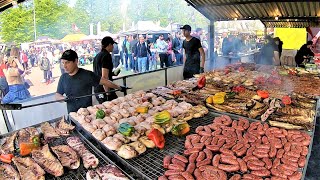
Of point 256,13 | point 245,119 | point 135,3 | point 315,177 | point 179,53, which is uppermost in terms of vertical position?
point 135,3

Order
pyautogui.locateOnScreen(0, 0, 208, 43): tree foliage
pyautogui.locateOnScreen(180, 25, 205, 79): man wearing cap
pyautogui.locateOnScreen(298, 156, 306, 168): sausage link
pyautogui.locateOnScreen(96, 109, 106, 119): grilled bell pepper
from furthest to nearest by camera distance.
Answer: pyautogui.locateOnScreen(0, 0, 208, 43): tree foliage
pyautogui.locateOnScreen(180, 25, 205, 79): man wearing cap
pyautogui.locateOnScreen(96, 109, 106, 119): grilled bell pepper
pyautogui.locateOnScreen(298, 156, 306, 168): sausage link

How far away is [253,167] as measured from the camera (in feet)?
8.76

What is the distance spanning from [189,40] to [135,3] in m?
Result: 14.3

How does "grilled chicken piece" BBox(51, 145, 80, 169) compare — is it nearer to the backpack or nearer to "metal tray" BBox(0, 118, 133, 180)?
"metal tray" BBox(0, 118, 133, 180)

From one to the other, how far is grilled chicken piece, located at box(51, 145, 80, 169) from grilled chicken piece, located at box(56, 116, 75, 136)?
0.47m

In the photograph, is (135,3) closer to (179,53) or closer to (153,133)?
(179,53)

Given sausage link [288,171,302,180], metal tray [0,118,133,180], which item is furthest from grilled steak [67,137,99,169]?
sausage link [288,171,302,180]

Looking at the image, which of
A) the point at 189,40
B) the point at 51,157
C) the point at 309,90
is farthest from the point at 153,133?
the point at 189,40

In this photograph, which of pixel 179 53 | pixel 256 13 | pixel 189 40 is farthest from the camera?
pixel 179 53

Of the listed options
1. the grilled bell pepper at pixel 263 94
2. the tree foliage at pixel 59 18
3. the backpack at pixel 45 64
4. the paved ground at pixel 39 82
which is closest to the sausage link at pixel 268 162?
the grilled bell pepper at pixel 263 94

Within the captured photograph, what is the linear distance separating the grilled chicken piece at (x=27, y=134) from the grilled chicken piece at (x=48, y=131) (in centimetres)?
10

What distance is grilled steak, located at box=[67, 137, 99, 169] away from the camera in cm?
277

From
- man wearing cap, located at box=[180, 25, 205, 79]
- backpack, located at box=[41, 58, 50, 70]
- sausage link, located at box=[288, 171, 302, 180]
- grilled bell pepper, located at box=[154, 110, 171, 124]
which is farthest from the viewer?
backpack, located at box=[41, 58, 50, 70]

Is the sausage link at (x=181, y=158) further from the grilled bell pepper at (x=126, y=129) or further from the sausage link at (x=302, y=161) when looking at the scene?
the sausage link at (x=302, y=161)
